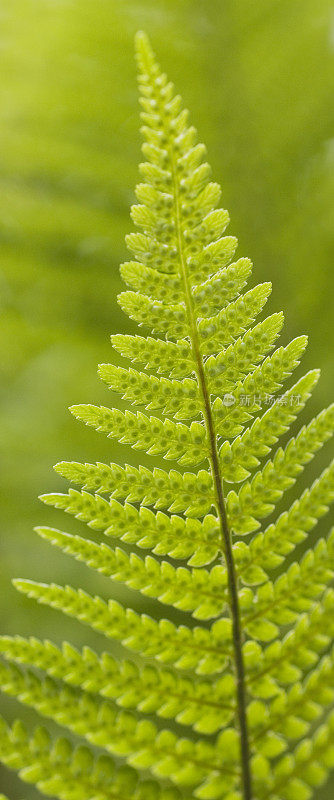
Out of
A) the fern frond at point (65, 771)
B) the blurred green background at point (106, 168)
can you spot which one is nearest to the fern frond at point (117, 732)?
the fern frond at point (65, 771)

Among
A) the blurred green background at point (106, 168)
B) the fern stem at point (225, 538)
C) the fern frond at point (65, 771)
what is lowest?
the fern frond at point (65, 771)

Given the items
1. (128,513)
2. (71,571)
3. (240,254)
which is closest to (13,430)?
(71,571)

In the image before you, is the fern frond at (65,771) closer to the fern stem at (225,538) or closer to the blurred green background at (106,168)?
the fern stem at (225,538)

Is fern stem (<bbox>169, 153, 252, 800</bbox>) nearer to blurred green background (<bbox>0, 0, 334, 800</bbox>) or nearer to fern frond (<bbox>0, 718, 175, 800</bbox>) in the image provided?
fern frond (<bbox>0, 718, 175, 800</bbox>)

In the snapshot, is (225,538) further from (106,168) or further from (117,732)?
(106,168)

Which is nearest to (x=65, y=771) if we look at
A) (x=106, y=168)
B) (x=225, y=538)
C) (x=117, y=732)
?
(x=117, y=732)
